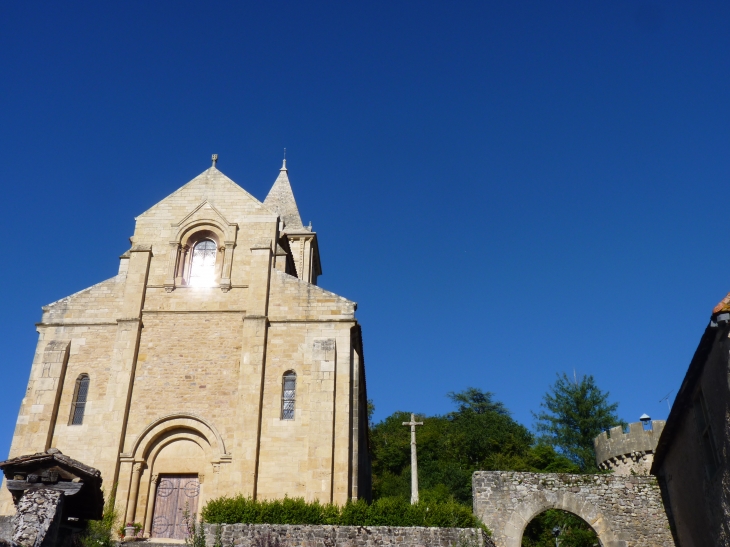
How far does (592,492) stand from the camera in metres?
20.6

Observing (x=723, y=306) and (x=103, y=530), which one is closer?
(x=723, y=306)

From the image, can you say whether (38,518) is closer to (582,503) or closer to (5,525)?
(5,525)

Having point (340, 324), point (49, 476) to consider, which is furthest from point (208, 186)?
point (49, 476)

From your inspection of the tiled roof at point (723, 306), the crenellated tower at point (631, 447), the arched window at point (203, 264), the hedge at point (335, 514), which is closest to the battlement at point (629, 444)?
the crenellated tower at point (631, 447)

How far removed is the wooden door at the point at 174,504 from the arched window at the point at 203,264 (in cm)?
652

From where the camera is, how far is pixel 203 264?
24.8 m

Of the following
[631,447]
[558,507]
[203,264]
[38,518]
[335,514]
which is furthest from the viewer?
[631,447]

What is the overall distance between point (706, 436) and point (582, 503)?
5.78 metres

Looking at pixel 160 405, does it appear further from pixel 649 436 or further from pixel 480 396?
pixel 480 396

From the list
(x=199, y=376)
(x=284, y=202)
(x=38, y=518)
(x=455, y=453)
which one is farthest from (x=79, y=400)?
(x=455, y=453)

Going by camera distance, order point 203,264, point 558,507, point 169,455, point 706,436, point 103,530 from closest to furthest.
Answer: point 706,436 → point 103,530 → point 558,507 → point 169,455 → point 203,264

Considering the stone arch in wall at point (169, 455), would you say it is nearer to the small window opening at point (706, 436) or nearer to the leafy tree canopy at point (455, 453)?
the small window opening at point (706, 436)

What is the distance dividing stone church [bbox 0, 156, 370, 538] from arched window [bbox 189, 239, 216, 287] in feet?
0.16

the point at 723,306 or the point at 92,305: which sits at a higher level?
the point at 92,305
